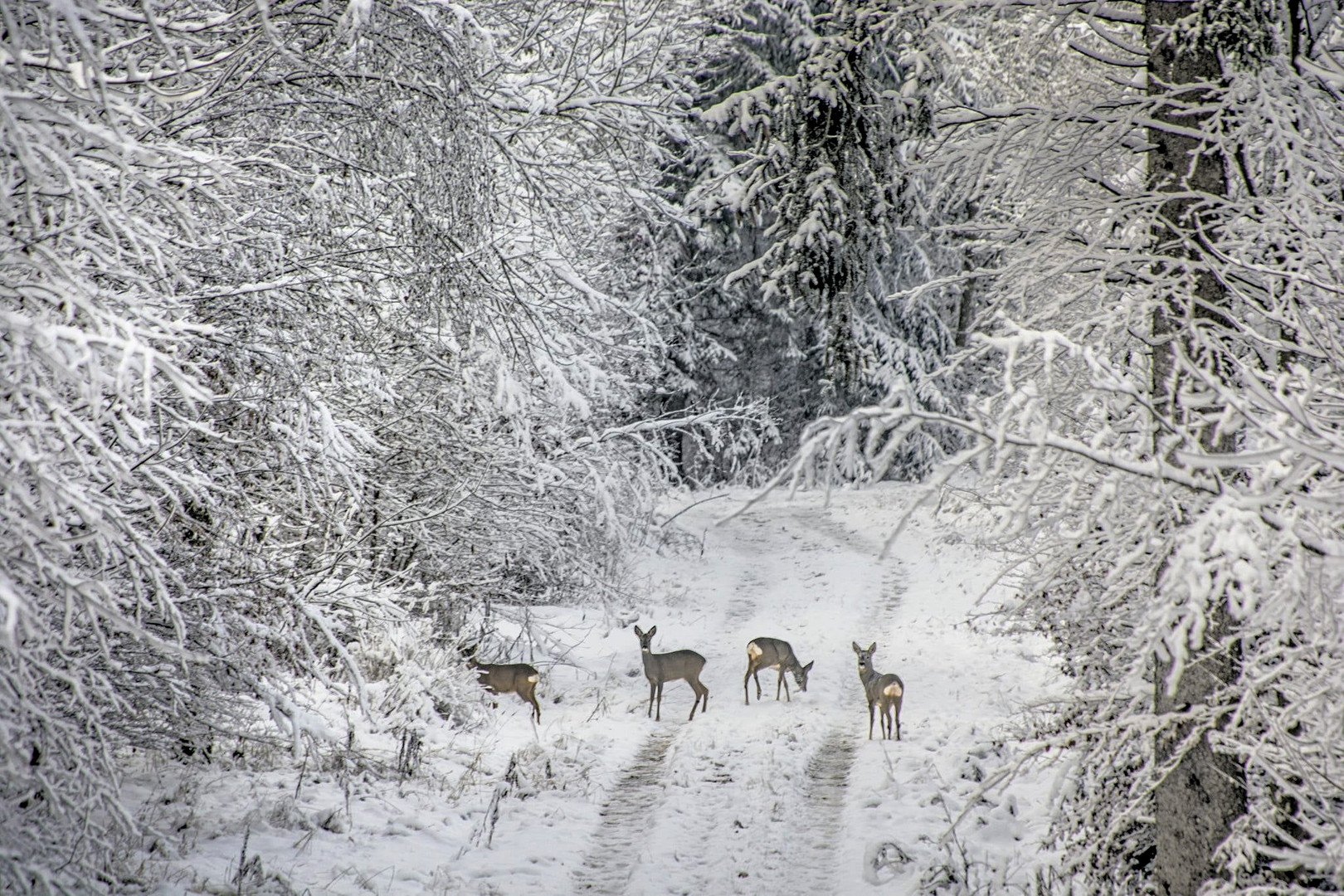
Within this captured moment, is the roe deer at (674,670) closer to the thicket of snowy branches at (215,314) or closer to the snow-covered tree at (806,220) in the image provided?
the thicket of snowy branches at (215,314)

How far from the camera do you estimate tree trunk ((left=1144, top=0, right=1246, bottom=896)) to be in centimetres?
423

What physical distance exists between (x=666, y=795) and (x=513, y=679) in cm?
244

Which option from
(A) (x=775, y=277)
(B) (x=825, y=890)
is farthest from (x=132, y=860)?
(A) (x=775, y=277)

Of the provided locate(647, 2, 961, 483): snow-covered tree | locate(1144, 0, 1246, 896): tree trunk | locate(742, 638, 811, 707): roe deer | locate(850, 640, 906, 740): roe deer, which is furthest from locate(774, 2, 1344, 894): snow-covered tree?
locate(742, 638, 811, 707): roe deer

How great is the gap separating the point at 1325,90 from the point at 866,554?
45.2ft

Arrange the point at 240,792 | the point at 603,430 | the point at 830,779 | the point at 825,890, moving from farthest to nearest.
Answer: the point at 603,430
the point at 830,779
the point at 240,792
the point at 825,890

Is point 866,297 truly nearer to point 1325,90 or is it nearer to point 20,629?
point 1325,90

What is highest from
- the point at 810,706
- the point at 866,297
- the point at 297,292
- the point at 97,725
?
the point at 866,297

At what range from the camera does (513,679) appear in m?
8.84

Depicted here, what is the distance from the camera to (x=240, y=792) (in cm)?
620

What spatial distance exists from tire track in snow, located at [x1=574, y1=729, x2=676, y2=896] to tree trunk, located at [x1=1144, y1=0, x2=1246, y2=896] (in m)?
3.43

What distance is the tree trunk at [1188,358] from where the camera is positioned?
423 centimetres

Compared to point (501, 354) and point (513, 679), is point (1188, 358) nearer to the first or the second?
point (501, 354)

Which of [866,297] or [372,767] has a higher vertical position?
[866,297]
